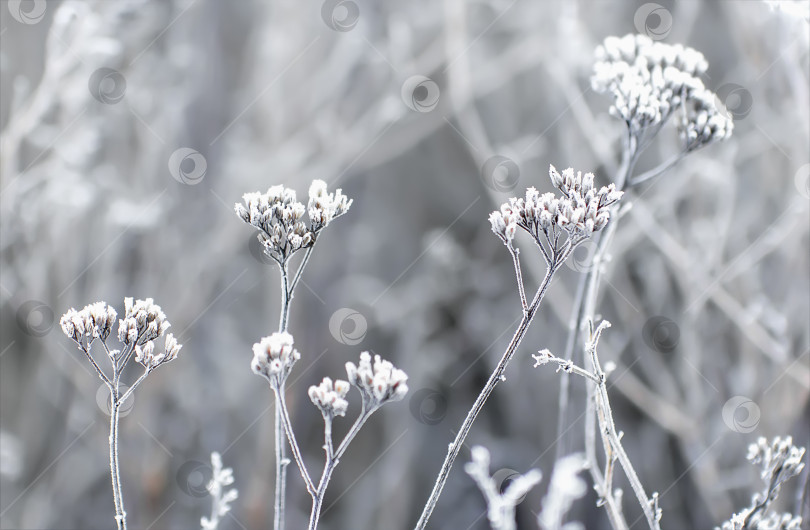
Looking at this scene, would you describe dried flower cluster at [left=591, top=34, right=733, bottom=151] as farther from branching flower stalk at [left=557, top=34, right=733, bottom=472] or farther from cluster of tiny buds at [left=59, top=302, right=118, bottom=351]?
cluster of tiny buds at [left=59, top=302, right=118, bottom=351]

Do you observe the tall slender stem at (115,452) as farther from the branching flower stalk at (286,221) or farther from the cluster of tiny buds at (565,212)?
the cluster of tiny buds at (565,212)

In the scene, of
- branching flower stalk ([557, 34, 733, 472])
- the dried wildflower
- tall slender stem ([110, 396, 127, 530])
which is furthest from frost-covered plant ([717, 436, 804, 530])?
tall slender stem ([110, 396, 127, 530])

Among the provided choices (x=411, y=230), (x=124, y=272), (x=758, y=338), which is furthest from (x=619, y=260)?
(x=124, y=272)

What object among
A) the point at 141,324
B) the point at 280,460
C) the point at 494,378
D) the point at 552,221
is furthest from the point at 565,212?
the point at 141,324

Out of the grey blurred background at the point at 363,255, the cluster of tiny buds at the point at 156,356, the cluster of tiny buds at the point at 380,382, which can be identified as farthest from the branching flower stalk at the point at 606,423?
the grey blurred background at the point at 363,255

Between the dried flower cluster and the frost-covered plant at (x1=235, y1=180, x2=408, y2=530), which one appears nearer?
the frost-covered plant at (x1=235, y1=180, x2=408, y2=530)
